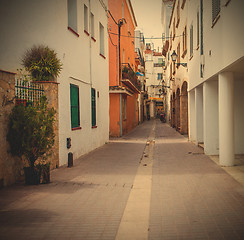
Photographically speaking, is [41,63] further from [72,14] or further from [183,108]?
[183,108]

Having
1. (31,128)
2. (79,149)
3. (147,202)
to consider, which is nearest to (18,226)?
(147,202)

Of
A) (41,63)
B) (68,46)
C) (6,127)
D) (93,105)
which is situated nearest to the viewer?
(6,127)

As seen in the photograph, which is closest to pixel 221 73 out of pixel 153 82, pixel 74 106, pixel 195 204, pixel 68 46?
pixel 195 204

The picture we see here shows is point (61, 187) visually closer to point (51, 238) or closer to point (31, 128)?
point (31, 128)

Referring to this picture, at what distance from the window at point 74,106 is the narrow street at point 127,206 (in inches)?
100

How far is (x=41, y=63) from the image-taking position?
805 centimetres

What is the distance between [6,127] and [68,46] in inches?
168

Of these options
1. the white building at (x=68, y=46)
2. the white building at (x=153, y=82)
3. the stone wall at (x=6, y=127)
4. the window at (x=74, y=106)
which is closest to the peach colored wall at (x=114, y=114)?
the white building at (x=68, y=46)

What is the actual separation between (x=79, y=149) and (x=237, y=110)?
19.3 ft

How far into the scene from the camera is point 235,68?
25.2 feet

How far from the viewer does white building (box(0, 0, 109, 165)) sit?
28.4 ft

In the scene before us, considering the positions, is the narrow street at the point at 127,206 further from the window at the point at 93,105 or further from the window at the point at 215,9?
the window at the point at 93,105

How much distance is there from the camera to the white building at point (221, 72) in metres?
6.86

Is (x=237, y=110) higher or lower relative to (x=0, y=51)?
lower
